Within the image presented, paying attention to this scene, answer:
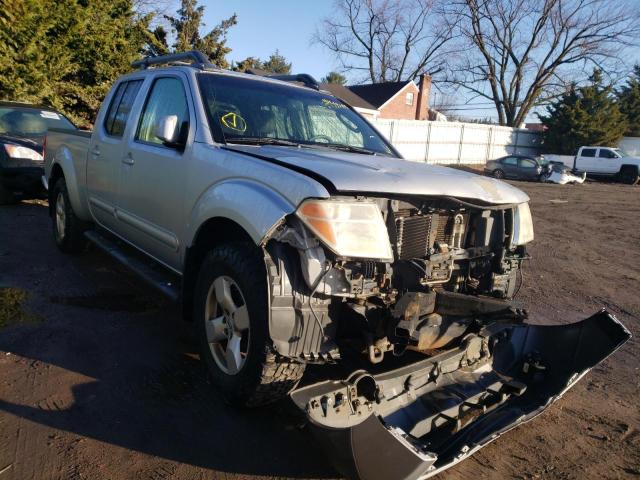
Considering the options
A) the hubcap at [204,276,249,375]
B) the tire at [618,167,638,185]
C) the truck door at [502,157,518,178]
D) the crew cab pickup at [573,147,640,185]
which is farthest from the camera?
the crew cab pickup at [573,147,640,185]

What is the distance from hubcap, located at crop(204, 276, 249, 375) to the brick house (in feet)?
112

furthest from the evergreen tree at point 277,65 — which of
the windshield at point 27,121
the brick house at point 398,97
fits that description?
the windshield at point 27,121

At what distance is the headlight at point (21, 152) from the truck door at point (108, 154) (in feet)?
14.0

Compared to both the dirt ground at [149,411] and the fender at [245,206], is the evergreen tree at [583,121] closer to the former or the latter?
the dirt ground at [149,411]

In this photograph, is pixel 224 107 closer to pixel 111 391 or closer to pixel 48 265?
pixel 111 391

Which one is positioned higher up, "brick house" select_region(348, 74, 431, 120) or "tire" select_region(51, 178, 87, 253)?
"brick house" select_region(348, 74, 431, 120)

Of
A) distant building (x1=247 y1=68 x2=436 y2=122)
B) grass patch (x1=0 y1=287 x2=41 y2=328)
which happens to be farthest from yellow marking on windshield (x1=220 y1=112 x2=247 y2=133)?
distant building (x1=247 y1=68 x2=436 y2=122)

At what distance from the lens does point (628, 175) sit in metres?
28.2

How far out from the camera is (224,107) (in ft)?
11.7

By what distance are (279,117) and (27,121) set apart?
7600mm

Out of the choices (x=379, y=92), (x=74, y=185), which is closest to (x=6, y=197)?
(x=74, y=185)

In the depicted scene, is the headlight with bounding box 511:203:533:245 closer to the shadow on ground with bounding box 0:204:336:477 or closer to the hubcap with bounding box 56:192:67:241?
the shadow on ground with bounding box 0:204:336:477

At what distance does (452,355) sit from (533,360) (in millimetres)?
756

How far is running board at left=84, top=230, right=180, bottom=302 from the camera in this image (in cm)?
362
